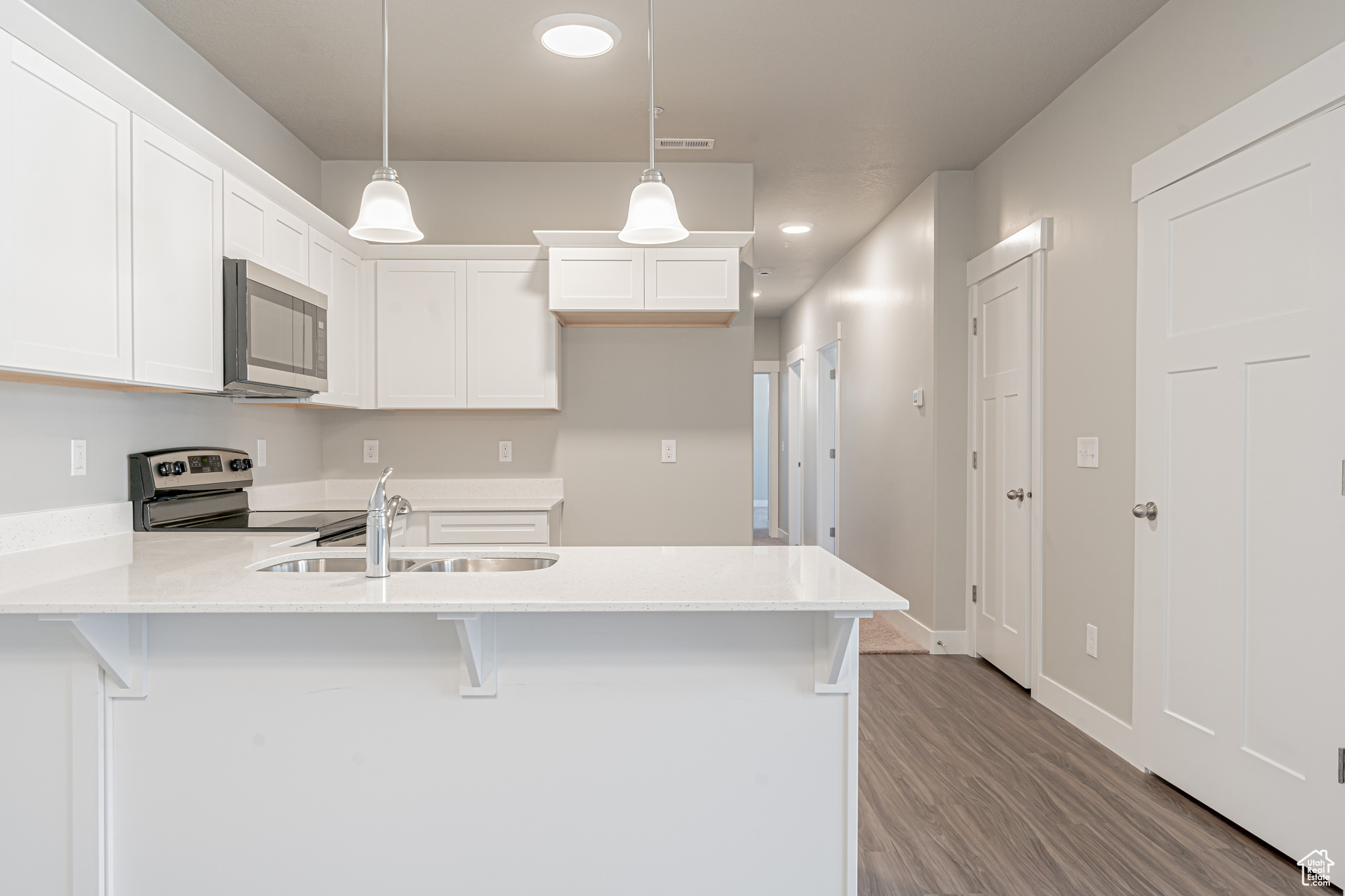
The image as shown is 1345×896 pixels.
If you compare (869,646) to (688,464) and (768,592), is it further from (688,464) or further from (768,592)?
(768,592)

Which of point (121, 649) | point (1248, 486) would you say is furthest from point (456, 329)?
point (1248, 486)

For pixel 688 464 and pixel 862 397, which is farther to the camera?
pixel 862 397

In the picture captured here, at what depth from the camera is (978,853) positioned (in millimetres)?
2135

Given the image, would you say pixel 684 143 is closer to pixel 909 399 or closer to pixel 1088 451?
pixel 909 399

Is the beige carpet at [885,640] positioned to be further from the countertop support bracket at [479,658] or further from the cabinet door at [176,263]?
the cabinet door at [176,263]

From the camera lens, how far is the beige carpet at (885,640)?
4273mm

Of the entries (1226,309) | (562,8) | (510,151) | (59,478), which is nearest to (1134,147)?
(1226,309)

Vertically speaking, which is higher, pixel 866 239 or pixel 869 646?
pixel 866 239

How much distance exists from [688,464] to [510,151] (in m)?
1.84

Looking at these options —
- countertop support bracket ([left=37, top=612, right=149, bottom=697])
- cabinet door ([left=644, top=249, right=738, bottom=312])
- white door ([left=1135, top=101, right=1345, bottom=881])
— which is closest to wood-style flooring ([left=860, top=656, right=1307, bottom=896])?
white door ([left=1135, top=101, right=1345, bottom=881])

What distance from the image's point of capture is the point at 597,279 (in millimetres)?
3523

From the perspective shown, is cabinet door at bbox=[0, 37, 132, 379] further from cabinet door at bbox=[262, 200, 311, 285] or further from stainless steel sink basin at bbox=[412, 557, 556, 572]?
stainless steel sink basin at bbox=[412, 557, 556, 572]

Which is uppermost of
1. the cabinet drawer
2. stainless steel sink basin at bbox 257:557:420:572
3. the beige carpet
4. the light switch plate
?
the light switch plate

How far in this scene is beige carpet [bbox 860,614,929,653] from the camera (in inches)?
168
